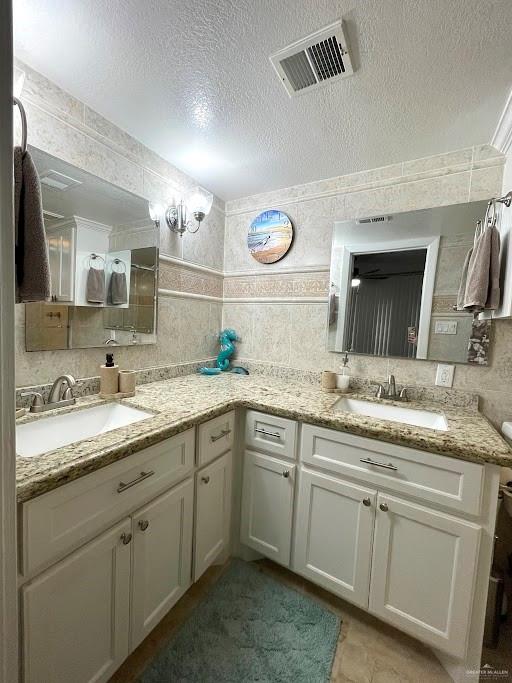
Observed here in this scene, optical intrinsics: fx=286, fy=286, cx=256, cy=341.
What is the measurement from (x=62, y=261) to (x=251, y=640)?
5.77ft

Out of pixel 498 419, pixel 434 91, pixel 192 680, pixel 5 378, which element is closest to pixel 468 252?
pixel 434 91

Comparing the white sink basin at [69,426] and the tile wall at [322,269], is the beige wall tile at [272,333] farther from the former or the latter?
the white sink basin at [69,426]

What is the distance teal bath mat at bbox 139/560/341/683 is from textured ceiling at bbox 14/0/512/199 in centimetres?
221

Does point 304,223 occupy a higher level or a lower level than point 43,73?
lower

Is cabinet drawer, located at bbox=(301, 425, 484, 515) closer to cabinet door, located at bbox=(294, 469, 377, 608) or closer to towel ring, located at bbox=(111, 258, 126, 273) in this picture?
cabinet door, located at bbox=(294, 469, 377, 608)

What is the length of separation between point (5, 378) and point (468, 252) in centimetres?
180

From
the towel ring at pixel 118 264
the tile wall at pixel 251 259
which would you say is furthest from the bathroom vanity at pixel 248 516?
the towel ring at pixel 118 264

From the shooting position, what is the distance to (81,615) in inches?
32.5

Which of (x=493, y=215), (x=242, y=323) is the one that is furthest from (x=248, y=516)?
(x=493, y=215)

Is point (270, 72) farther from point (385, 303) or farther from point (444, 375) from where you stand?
point (444, 375)

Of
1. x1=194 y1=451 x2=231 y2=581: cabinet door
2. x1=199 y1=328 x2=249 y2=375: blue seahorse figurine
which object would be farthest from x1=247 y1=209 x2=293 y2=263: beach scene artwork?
x1=194 y1=451 x2=231 y2=581: cabinet door

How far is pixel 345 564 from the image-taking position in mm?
1236

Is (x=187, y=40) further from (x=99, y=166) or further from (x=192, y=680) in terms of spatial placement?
(x=192, y=680)

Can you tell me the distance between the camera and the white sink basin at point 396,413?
139 cm
